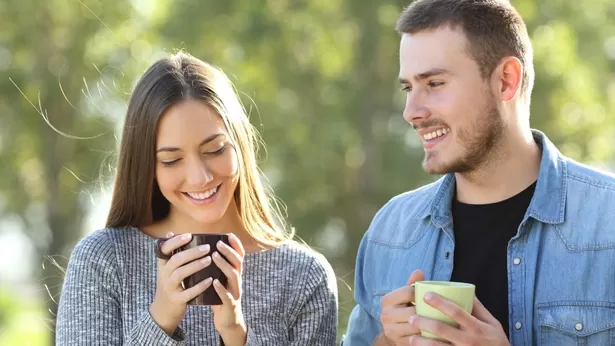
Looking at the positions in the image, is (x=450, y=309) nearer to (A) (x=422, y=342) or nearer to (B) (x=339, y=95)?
(A) (x=422, y=342)

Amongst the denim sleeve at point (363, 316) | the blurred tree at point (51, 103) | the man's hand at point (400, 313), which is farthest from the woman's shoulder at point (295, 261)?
the blurred tree at point (51, 103)

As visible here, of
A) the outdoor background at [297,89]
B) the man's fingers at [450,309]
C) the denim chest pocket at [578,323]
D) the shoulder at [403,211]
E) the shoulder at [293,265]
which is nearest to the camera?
the man's fingers at [450,309]

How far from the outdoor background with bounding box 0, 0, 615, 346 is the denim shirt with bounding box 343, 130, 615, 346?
37.1 ft

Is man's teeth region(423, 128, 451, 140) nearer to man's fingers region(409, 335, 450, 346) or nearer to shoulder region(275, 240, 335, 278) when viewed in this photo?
shoulder region(275, 240, 335, 278)

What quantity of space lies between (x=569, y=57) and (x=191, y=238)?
41.4ft

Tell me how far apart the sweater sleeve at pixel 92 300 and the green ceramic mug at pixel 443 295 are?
3.40ft

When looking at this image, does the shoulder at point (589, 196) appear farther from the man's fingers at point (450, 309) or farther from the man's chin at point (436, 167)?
the man's fingers at point (450, 309)

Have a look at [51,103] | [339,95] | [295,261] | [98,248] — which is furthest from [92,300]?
[51,103]

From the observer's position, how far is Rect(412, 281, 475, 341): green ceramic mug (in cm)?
306

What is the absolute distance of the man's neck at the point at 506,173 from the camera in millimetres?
3803

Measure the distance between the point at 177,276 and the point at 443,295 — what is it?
85 cm

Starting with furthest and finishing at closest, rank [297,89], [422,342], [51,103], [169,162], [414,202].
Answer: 1. [297,89]
2. [51,103]
3. [414,202]
4. [169,162]
5. [422,342]

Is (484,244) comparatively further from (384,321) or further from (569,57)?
(569,57)

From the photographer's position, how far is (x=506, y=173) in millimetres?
3814
